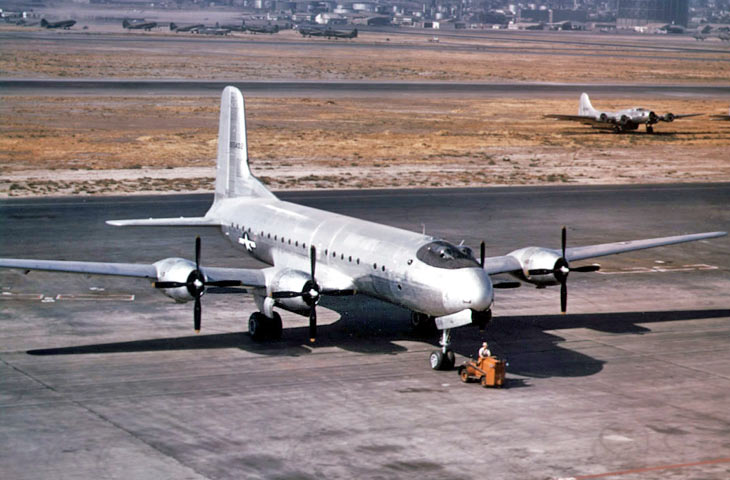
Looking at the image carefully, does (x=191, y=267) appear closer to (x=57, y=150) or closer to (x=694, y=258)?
(x=694, y=258)

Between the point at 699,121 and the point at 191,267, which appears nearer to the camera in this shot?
the point at 191,267

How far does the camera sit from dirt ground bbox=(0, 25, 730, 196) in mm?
74562

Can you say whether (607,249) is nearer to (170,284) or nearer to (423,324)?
(423,324)

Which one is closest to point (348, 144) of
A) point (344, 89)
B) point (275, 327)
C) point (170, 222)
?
point (344, 89)

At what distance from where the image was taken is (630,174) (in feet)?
262

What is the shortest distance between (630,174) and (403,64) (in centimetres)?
11585

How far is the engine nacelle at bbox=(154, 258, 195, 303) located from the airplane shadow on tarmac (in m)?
2.25

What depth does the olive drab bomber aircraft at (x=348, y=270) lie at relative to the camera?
31.3m

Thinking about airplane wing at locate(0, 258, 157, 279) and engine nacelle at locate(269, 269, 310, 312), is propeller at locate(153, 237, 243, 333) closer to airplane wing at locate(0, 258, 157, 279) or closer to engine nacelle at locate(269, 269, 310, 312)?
airplane wing at locate(0, 258, 157, 279)

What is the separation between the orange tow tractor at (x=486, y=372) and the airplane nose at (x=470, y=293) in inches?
60.8

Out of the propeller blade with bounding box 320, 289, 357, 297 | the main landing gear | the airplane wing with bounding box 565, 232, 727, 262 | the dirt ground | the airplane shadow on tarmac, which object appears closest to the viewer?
the airplane shadow on tarmac

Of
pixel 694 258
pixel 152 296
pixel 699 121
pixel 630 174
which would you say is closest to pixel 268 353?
pixel 152 296

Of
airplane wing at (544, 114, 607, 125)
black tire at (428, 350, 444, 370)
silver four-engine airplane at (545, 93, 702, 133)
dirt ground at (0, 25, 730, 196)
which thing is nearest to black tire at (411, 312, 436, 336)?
black tire at (428, 350, 444, 370)

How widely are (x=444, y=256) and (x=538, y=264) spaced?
17.8ft
